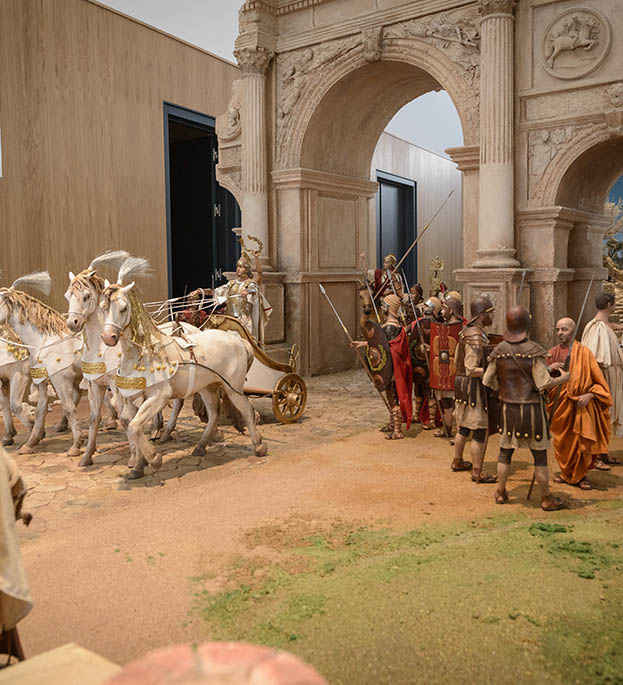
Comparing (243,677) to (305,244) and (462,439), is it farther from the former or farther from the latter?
(305,244)

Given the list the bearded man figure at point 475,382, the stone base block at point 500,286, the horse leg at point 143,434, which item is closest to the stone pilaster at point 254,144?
the stone base block at point 500,286

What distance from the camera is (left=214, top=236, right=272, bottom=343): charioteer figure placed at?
31.2ft

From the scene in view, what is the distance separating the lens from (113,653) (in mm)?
3225

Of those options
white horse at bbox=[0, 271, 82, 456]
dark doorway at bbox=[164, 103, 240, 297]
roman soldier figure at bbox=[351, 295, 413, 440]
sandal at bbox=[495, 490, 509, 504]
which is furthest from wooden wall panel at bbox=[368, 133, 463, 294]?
sandal at bbox=[495, 490, 509, 504]

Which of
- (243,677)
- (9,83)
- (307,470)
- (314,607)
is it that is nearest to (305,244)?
(9,83)

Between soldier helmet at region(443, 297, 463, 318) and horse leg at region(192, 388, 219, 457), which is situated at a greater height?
soldier helmet at region(443, 297, 463, 318)

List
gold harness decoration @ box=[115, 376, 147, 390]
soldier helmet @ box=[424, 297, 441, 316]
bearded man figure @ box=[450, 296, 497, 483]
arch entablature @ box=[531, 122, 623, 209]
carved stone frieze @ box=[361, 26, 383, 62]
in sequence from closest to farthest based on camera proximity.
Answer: bearded man figure @ box=[450, 296, 497, 483] < gold harness decoration @ box=[115, 376, 147, 390] < soldier helmet @ box=[424, 297, 441, 316] < arch entablature @ box=[531, 122, 623, 209] < carved stone frieze @ box=[361, 26, 383, 62]

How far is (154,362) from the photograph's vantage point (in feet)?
19.9

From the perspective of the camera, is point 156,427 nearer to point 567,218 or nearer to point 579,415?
point 579,415

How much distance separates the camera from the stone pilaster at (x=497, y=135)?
9.16 m

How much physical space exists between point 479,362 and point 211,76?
37.7ft

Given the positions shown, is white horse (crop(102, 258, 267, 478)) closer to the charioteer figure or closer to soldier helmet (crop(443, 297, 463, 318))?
soldier helmet (crop(443, 297, 463, 318))

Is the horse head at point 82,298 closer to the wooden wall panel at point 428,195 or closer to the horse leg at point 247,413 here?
the horse leg at point 247,413

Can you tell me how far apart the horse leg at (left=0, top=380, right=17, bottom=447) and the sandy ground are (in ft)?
0.43
